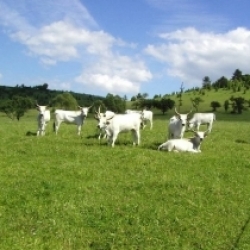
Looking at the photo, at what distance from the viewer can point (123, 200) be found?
12797 mm

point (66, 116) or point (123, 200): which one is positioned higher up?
point (66, 116)

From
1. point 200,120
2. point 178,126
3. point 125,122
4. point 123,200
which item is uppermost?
point 125,122

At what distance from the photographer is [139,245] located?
10320mm

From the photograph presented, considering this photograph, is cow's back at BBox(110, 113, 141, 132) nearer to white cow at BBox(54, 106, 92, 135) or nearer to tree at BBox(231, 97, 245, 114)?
white cow at BBox(54, 106, 92, 135)

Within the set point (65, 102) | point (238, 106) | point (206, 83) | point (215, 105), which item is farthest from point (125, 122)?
point (206, 83)

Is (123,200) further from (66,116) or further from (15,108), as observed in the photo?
(15,108)

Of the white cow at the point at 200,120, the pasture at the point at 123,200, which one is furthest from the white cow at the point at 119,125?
the white cow at the point at 200,120

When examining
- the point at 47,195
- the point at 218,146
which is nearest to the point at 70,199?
the point at 47,195

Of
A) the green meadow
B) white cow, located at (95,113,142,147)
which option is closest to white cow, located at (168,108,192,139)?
white cow, located at (95,113,142,147)

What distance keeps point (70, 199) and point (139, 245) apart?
3.15 metres

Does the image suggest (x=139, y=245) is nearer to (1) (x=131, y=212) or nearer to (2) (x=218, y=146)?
(1) (x=131, y=212)

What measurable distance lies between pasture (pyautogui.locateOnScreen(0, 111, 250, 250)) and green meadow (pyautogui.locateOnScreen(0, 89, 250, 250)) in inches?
1.0

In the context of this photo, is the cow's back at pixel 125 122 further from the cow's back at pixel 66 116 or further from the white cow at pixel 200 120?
the white cow at pixel 200 120

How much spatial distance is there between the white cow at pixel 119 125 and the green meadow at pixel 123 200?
2338mm
